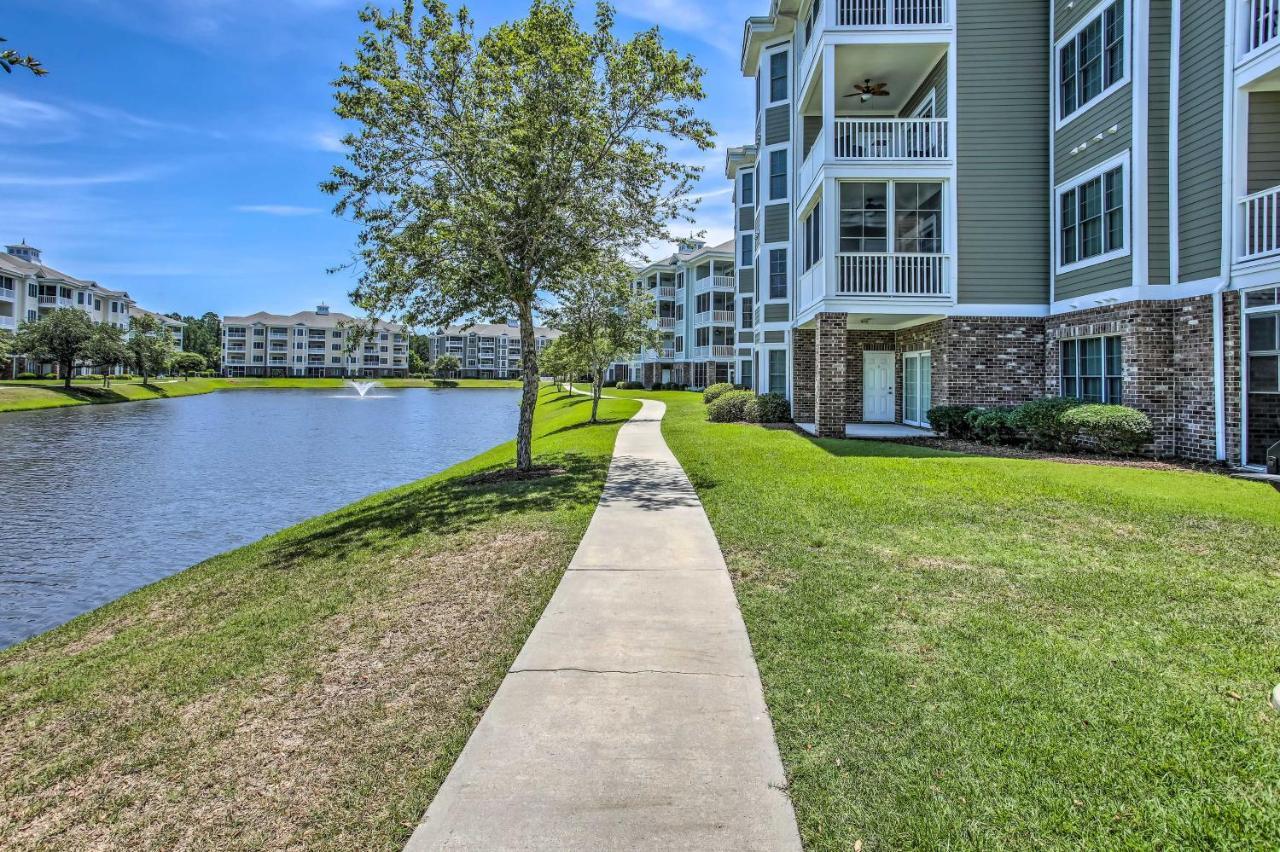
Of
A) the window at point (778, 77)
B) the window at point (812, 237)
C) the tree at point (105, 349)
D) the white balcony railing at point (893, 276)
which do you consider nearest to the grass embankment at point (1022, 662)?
the white balcony railing at point (893, 276)

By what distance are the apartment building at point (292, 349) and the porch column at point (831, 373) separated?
114266 mm

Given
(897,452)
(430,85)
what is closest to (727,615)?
(897,452)

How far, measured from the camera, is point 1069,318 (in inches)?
572

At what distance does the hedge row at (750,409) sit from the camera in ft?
69.9

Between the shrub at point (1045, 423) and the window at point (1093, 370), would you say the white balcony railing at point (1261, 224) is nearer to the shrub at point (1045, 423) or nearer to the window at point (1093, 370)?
the window at point (1093, 370)

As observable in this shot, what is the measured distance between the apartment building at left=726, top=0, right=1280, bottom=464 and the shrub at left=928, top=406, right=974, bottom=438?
0.59 metres

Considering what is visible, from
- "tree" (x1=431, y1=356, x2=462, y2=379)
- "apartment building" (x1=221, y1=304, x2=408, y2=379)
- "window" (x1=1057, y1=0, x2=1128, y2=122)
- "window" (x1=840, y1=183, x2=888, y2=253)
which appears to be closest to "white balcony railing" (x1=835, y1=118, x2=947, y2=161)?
"window" (x1=840, y1=183, x2=888, y2=253)

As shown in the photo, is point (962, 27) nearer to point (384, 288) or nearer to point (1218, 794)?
point (384, 288)

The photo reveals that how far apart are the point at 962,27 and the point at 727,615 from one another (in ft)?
51.0

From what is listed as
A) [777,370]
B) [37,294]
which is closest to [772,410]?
[777,370]

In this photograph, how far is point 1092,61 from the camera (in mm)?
13766

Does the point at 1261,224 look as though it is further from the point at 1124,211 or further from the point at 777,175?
the point at 777,175

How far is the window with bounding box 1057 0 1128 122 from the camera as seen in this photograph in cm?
1291

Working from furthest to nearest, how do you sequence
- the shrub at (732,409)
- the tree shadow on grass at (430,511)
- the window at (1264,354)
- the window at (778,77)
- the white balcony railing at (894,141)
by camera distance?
the window at (778,77)
the shrub at (732,409)
the white balcony railing at (894,141)
the window at (1264,354)
the tree shadow on grass at (430,511)
